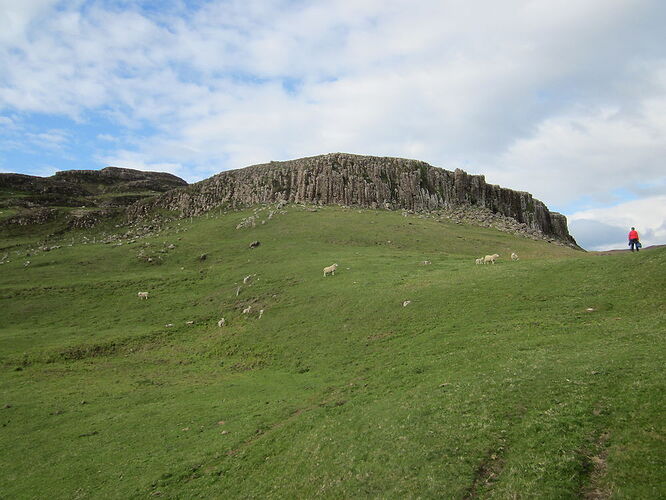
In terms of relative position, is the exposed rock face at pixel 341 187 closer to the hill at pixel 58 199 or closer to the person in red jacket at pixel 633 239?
the hill at pixel 58 199

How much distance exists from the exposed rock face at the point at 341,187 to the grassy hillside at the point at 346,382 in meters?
50.8

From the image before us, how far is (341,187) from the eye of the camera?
113625 millimetres

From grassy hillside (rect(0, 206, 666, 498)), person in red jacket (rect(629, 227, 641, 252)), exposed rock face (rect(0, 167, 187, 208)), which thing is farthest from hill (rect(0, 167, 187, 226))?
person in red jacket (rect(629, 227, 641, 252))

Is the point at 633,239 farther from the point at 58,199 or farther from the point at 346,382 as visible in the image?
the point at 58,199

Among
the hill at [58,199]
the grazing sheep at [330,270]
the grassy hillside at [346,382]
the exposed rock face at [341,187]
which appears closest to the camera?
the grassy hillside at [346,382]

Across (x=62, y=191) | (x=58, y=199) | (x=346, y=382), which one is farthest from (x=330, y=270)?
(x=62, y=191)

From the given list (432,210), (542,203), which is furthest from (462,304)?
(542,203)

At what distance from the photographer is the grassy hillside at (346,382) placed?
15992 mm

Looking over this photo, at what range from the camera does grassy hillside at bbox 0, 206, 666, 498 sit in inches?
630

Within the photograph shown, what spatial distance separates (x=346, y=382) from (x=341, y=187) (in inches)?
3482

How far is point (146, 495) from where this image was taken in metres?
20.6

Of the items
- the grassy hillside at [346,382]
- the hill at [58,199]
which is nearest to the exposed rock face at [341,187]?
the hill at [58,199]

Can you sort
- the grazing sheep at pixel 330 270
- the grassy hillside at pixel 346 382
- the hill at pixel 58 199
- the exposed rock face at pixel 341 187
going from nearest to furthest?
the grassy hillside at pixel 346 382, the grazing sheep at pixel 330 270, the exposed rock face at pixel 341 187, the hill at pixel 58 199

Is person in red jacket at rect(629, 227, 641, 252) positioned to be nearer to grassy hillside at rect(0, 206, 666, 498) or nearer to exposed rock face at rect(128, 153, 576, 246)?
grassy hillside at rect(0, 206, 666, 498)
